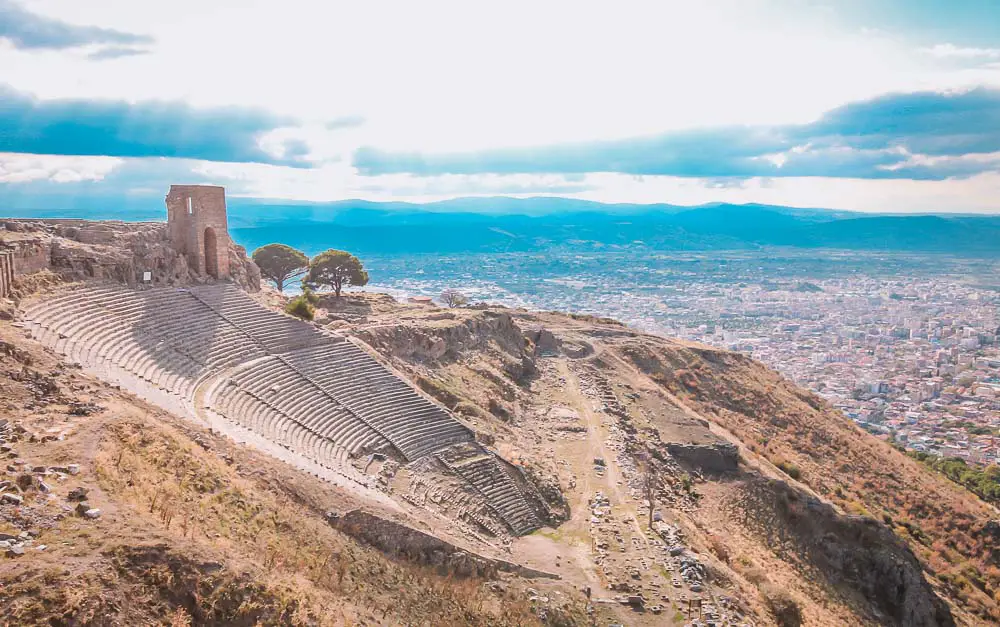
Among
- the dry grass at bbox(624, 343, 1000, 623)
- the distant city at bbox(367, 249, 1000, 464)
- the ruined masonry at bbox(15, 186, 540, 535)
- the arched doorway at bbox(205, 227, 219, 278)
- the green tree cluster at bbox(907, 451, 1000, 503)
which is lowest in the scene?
the distant city at bbox(367, 249, 1000, 464)

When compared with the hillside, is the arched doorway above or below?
above

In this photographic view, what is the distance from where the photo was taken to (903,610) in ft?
74.7

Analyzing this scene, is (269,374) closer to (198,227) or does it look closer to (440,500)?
(440,500)

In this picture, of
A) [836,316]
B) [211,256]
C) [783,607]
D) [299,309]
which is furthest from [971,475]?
[836,316]

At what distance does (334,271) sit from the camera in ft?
147

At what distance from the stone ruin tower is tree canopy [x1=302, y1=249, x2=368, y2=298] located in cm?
1310

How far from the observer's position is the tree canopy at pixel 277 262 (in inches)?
1879

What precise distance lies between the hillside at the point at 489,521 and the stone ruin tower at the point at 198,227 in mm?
3645

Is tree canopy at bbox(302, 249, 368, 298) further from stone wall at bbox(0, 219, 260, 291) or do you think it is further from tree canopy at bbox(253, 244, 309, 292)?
stone wall at bbox(0, 219, 260, 291)

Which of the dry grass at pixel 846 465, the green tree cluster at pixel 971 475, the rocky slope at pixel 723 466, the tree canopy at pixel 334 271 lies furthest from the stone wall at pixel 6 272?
the green tree cluster at pixel 971 475

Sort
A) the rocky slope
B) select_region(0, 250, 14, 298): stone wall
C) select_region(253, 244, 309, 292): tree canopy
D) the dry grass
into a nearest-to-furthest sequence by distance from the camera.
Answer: select_region(0, 250, 14, 298): stone wall → the rocky slope → the dry grass → select_region(253, 244, 309, 292): tree canopy

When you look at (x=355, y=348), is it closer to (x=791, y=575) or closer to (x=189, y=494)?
(x=189, y=494)

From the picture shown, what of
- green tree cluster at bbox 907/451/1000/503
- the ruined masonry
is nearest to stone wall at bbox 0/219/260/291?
the ruined masonry

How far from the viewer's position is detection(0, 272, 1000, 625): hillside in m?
9.73
